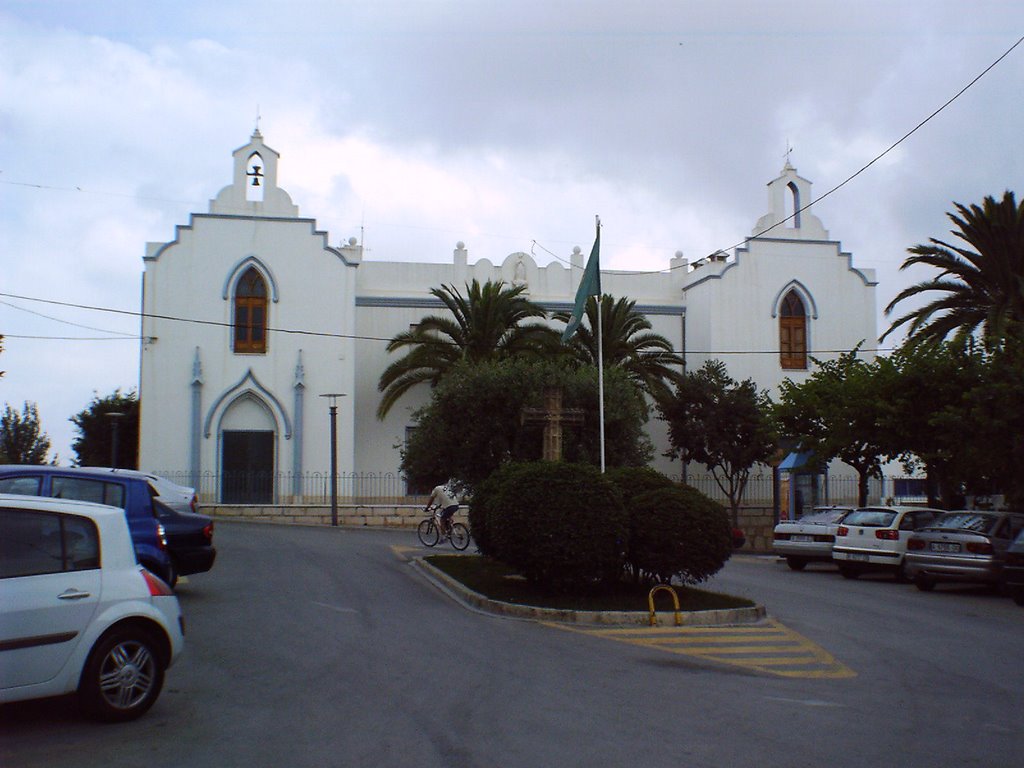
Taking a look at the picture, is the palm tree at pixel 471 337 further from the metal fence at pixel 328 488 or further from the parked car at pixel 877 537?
the parked car at pixel 877 537

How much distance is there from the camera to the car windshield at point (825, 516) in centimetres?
2291

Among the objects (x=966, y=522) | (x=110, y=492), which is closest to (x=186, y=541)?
(x=110, y=492)

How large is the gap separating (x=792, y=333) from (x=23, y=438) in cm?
3763

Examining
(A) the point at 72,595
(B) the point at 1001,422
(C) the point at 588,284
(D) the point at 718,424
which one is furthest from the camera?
(D) the point at 718,424

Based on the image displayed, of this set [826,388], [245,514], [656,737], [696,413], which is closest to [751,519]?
[696,413]

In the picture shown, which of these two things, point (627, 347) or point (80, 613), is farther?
point (627, 347)

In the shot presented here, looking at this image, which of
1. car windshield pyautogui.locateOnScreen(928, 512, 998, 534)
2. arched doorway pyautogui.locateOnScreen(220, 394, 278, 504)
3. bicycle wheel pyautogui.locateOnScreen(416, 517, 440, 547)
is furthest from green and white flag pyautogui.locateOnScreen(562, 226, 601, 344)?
arched doorway pyautogui.locateOnScreen(220, 394, 278, 504)

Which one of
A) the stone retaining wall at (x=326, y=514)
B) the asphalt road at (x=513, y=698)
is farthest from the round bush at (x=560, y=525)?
the stone retaining wall at (x=326, y=514)

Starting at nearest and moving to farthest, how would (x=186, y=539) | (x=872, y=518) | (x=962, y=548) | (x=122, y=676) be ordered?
1. (x=122, y=676)
2. (x=186, y=539)
3. (x=962, y=548)
4. (x=872, y=518)

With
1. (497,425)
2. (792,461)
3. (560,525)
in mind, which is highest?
(497,425)

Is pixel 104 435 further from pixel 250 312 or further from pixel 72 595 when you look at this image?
pixel 72 595

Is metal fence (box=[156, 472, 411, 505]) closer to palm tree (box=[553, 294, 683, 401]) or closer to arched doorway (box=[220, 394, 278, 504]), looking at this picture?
arched doorway (box=[220, 394, 278, 504])

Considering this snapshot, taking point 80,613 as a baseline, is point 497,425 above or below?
above

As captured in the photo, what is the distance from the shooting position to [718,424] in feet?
117
